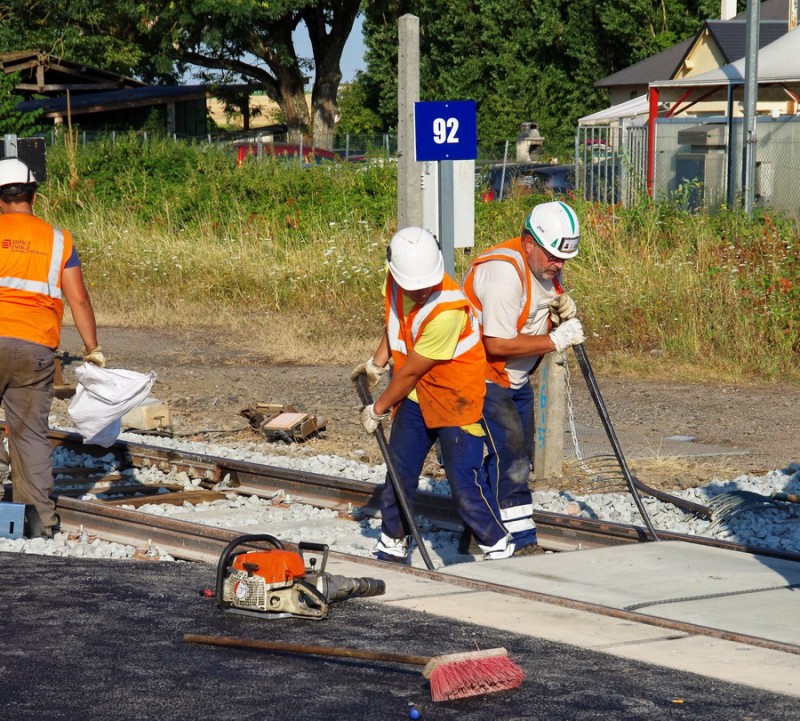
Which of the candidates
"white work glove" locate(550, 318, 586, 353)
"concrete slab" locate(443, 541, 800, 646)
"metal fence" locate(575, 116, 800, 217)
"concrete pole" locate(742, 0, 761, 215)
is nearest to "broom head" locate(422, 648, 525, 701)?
"concrete slab" locate(443, 541, 800, 646)

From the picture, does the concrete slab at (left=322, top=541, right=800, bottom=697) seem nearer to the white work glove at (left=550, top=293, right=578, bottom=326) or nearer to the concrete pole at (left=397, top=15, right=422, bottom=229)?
the white work glove at (left=550, top=293, right=578, bottom=326)

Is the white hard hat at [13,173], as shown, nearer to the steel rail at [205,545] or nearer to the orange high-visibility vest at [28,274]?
the orange high-visibility vest at [28,274]

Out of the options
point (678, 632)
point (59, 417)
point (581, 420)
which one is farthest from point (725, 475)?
point (59, 417)

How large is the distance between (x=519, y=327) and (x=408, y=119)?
4576 millimetres

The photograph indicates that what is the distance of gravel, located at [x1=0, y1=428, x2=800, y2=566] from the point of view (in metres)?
7.98

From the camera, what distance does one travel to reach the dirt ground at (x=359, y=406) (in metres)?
10.7

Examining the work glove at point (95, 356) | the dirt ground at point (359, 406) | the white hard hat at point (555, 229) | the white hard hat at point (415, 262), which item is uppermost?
the white hard hat at point (555, 229)

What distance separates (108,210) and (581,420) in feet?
45.8

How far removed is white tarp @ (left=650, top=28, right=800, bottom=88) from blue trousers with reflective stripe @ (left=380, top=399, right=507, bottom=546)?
685 inches

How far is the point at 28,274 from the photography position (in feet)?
25.4

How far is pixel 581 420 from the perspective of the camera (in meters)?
12.4

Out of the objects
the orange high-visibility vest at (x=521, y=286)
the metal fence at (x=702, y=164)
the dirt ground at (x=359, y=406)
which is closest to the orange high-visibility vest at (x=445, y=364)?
the orange high-visibility vest at (x=521, y=286)

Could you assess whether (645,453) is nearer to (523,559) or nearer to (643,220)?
(523,559)

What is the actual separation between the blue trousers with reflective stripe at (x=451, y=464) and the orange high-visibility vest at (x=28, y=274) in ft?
7.21
